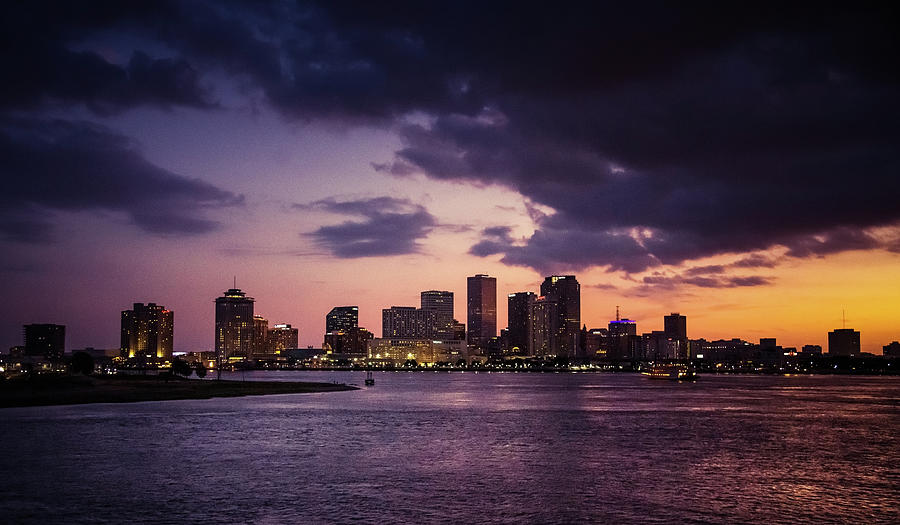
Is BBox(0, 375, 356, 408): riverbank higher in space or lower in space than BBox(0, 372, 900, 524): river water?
lower

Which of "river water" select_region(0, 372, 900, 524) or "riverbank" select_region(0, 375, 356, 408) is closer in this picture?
"river water" select_region(0, 372, 900, 524)

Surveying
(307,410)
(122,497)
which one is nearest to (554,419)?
(307,410)

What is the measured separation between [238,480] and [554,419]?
189 ft

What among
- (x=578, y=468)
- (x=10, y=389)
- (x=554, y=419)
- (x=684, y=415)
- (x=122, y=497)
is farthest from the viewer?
(x=10, y=389)

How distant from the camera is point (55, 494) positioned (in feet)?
134

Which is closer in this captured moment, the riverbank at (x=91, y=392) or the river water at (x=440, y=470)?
the river water at (x=440, y=470)

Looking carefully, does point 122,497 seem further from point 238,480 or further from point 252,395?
point 252,395

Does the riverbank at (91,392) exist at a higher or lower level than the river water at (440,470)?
lower

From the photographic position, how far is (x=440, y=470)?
50.9 m

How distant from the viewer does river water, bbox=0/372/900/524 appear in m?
37.4

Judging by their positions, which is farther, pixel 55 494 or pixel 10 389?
pixel 10 389

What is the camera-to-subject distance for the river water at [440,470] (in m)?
37.4

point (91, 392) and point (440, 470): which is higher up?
point (440, 470)

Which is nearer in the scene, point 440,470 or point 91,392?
point 440,470
